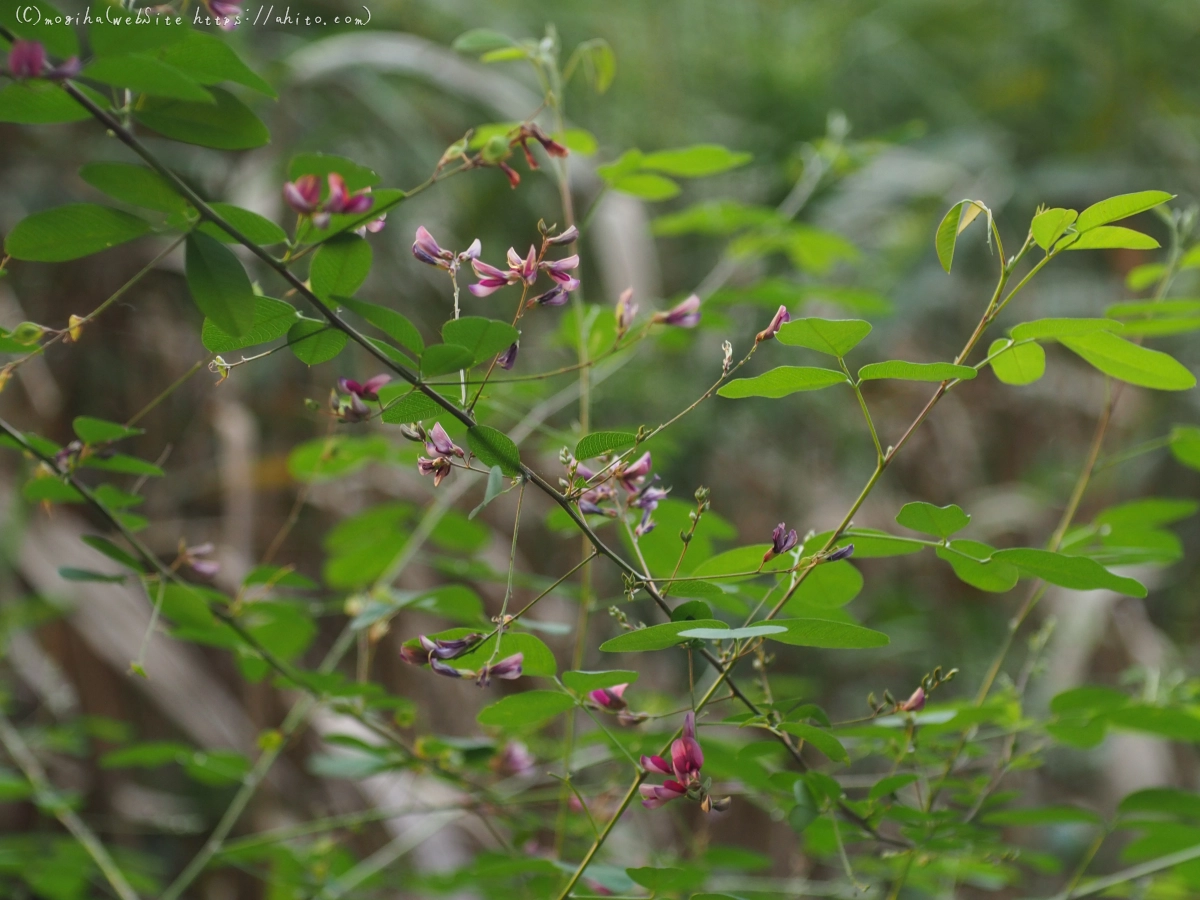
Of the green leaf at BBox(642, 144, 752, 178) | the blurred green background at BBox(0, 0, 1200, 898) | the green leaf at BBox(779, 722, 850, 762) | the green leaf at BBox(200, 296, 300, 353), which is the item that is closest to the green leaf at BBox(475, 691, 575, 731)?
the green leaf at BBox(779, 722, 850, 762)

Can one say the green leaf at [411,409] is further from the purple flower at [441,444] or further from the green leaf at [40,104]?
the green leaf at [40,104]

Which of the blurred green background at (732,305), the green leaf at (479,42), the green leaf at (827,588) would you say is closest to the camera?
the green leaf at (827,588)

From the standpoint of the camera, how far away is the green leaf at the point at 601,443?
0.43 meters

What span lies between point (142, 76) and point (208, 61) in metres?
0.05

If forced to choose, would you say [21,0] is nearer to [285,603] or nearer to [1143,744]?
[285,603]

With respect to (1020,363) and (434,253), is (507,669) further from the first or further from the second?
(1020,363)

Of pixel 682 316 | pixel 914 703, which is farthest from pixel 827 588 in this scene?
pixel 682 316

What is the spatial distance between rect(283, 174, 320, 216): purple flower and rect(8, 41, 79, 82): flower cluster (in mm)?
85

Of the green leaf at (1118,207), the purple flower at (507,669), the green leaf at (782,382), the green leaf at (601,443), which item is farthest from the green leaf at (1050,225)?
the purple flower at (507,669)

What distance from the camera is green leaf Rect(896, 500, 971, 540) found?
1.54 ft

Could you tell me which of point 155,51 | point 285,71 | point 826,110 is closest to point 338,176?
point 155,51

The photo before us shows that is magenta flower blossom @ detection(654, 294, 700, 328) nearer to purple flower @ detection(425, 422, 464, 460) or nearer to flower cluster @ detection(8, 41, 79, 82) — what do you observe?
purple flower @ detection(425, 422, 464, 460)

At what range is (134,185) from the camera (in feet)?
1.31

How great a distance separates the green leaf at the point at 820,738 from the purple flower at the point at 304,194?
0.32 meters
